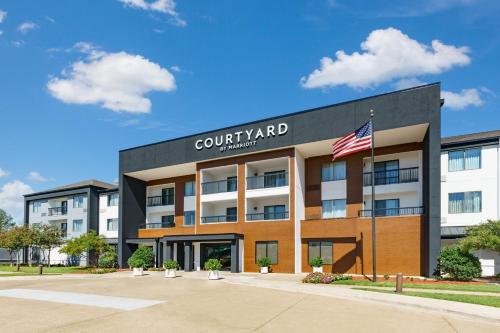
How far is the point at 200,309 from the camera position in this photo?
55.3ft

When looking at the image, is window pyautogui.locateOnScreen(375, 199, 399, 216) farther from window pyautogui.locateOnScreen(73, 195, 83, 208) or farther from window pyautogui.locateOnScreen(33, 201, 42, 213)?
window pyautogui.locateOnScreen(33, 201, 42, 213)

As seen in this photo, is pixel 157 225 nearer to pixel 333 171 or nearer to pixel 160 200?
pixel 160 200

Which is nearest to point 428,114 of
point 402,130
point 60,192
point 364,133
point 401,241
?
point 402,130

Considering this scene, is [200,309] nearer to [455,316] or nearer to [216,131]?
[455,316]

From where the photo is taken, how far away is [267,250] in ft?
119

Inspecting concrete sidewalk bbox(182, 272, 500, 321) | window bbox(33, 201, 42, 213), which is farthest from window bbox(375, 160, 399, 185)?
window bbox(33, 201, 42, 213)

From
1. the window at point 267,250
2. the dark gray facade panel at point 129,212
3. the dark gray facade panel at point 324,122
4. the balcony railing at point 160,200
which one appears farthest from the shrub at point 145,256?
the window at point 267,250

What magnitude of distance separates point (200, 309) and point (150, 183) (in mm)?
33355

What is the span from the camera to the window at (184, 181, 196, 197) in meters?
Result: 45.1

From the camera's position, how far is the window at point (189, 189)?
45.1 metres

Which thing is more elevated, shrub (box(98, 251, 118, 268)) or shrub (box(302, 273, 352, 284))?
shrub (box(302, 273, 352, 284))

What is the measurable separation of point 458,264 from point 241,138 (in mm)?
19449

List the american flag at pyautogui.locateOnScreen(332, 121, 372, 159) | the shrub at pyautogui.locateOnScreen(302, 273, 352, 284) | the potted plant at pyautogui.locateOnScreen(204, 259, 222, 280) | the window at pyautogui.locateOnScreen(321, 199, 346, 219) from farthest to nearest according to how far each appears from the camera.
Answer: the window at pyautogui.locateOnScreen(321, 199, 346, 219) < the potted plant at pyautogui.locateOnScreen(204, 259, 222, 280) < the american flag at pyautogui.locateOnScreen(332, 121, 372, 159) < the shrub at pyautogui.locateOnScreen(302, 273, 352, 284)

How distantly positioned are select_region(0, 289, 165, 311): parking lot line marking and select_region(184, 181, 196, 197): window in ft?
71.7
